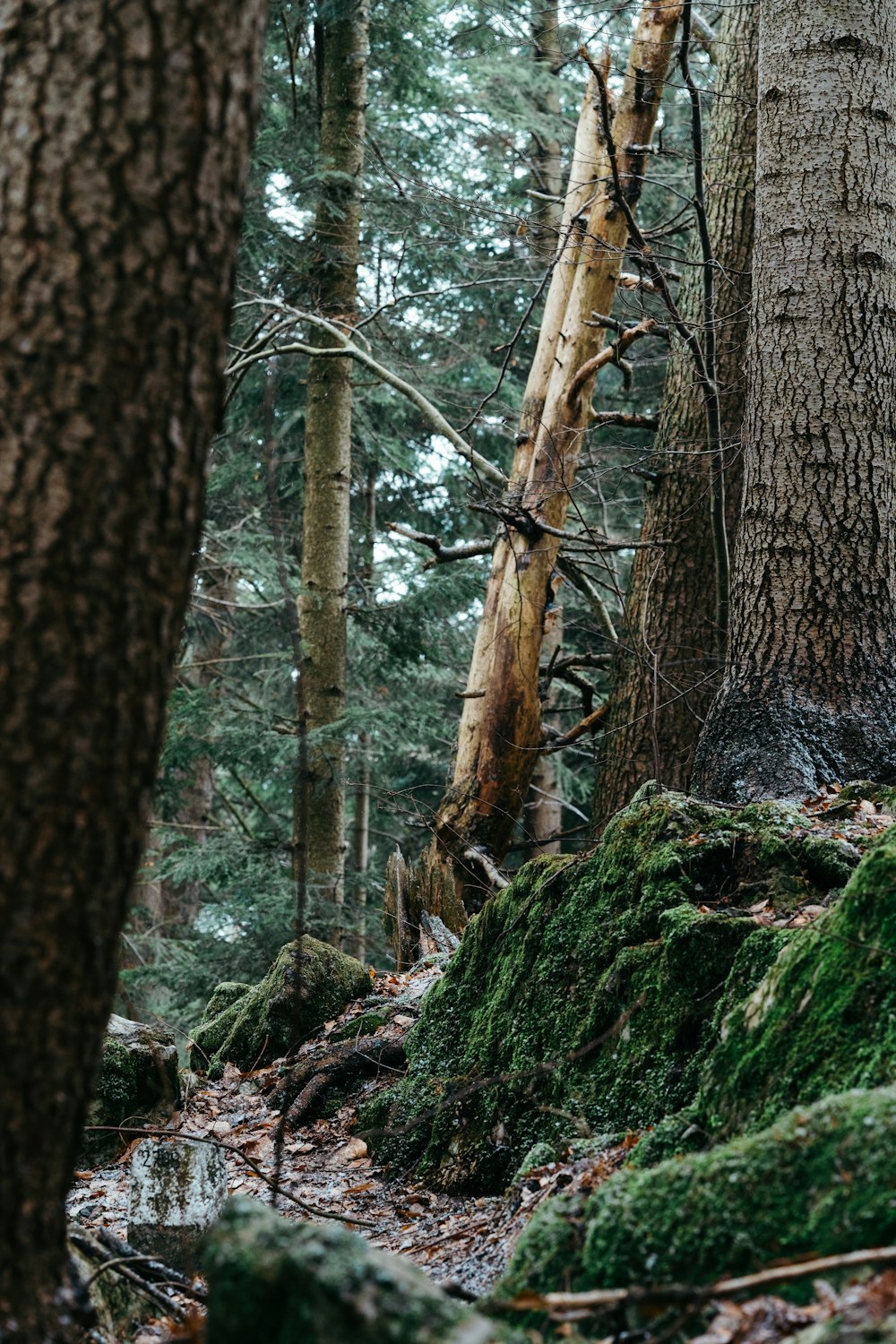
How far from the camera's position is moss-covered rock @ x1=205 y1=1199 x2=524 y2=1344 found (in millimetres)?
1736

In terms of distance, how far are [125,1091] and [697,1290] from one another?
4.43m

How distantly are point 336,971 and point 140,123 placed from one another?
21.1ft

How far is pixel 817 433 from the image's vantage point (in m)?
6.14

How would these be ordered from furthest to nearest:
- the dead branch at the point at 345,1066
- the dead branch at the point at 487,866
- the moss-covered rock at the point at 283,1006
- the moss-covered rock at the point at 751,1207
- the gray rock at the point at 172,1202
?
the dead branch at the point at 487,866, the moss-covered rock at the point at 283,1006, the dead branch at the point at 345,1066, the gray rock at the point at 172,1202, the moss-covered rock at the point at 751,1207

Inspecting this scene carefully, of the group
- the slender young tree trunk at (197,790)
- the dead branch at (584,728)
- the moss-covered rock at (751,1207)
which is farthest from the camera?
the slender young tree trunk at (197,790)

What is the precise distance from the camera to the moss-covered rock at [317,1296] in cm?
174

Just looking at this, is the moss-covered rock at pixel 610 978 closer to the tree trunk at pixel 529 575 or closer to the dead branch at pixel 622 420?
the tree trunk at pixel 529 575

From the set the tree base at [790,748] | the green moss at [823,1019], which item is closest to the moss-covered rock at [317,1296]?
the green moss at [823,1019]

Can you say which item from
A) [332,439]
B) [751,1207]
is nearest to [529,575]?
[332,439]

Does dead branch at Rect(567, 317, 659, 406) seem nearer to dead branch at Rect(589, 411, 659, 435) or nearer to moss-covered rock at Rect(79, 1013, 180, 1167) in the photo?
dead branch at Rect(589, 411, 659, 435)

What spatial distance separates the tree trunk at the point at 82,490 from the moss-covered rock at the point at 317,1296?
0.41 m

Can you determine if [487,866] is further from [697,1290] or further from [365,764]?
[365,764]

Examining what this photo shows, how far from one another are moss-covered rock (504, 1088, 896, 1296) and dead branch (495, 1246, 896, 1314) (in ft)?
0.12

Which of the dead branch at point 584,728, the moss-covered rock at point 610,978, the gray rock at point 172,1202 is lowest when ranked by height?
the gray rock at point 172,1202
